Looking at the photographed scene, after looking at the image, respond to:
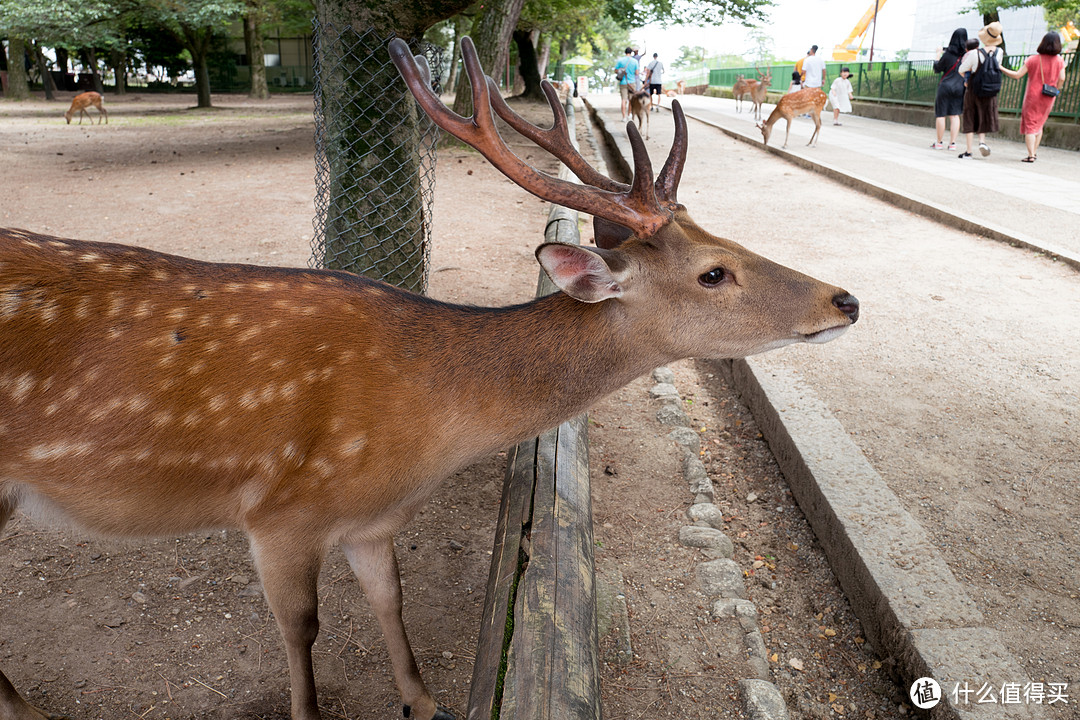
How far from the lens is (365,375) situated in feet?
7.38

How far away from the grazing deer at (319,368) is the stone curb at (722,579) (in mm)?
993

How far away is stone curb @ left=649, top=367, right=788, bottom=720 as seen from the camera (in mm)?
2611

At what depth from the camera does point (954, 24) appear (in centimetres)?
5069

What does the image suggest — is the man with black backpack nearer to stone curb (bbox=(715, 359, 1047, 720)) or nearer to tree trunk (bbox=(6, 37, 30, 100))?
stone curb (bbox=(715, 359, 1047, 720))

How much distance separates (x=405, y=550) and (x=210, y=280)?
54.3 inches

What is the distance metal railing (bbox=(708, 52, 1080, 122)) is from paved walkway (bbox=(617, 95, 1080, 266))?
122 centimetres

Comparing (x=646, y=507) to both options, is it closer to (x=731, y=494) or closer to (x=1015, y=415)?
(x=731, y=494)

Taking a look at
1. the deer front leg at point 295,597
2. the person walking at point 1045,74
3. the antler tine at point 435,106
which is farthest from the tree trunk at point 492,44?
the deer front leg at point 295,597

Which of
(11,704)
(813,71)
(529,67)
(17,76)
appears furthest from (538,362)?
(17,76)

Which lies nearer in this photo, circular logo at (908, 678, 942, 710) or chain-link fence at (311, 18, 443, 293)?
circular logo at (908, 678, 942, 710)

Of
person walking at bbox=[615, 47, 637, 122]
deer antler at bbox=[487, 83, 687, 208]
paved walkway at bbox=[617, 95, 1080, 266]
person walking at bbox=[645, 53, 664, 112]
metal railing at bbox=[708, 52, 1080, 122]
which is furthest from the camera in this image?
person walking at bbox=[645, 53, 664, 112]

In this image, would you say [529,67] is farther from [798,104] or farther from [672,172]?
[672,172]

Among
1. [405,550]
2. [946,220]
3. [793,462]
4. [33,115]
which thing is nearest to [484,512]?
[405,550]

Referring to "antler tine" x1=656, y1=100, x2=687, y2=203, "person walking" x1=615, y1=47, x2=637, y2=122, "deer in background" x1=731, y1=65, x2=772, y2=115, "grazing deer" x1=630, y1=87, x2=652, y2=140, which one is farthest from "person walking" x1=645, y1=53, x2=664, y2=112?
"antler tine" x1=656, y1=100, x2=687, y2=203
